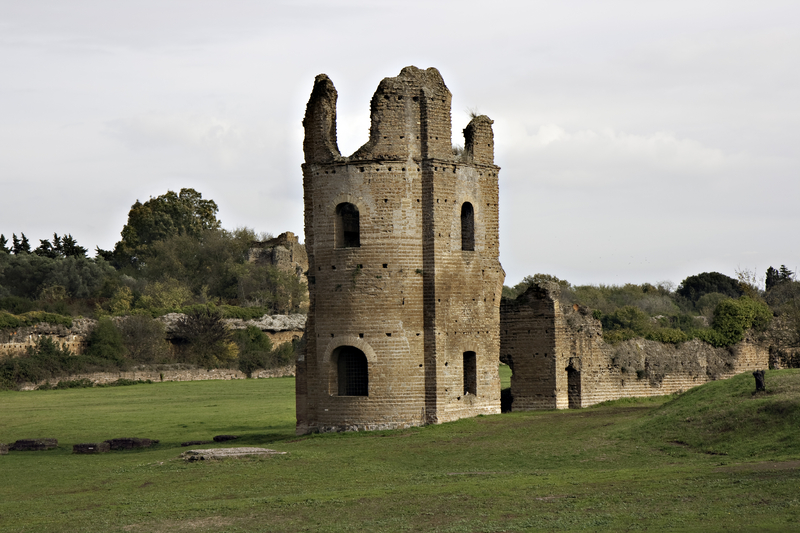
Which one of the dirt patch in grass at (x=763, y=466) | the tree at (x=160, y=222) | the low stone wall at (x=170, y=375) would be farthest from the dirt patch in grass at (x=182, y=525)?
the tree at (x=160, y=222)

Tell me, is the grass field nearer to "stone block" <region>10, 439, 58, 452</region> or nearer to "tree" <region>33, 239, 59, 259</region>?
"stone block" <region>10, 439, 58, 452</region>

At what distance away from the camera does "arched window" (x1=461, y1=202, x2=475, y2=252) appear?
90.1ft

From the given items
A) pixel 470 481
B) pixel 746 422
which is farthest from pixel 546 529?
pixel 746 422

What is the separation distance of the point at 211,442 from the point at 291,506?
10843mm

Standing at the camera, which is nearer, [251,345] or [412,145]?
[412,145]

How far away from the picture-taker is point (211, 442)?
26.6m

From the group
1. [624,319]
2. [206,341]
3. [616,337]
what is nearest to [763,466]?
[616,337]

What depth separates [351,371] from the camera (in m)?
26.8

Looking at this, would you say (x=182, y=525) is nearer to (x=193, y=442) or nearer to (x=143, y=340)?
(x=193, y=442)

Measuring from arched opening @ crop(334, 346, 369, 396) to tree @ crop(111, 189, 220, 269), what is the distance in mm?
65227

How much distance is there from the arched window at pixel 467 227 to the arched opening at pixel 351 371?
410 centimetres

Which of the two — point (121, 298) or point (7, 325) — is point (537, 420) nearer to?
point (7, 325)

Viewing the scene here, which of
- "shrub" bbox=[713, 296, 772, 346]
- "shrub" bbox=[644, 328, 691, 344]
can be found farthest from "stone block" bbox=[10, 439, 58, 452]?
"shrub" bbox=[713, 296, 772, 346]

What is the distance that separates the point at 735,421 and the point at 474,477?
526 centimetres
